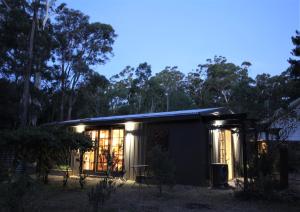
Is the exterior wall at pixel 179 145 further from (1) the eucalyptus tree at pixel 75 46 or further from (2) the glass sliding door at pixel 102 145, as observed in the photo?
(1) the eucalyptus tree at pixel 75 46

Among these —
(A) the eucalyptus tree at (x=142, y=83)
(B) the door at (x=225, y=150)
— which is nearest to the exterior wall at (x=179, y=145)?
(B) the door at (x=225, y=150)

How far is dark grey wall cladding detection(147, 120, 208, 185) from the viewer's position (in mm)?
9914

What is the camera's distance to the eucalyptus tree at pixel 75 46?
80.3ft

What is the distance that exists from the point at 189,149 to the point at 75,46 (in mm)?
18033

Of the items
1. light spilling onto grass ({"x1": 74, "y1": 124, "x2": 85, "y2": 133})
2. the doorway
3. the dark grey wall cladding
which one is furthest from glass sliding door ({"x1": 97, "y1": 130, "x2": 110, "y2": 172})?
the doorway

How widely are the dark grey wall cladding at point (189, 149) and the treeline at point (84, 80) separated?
181cm

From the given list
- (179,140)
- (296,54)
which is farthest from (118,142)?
(296,54)

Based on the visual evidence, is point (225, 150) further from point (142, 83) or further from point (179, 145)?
point (142, 83)

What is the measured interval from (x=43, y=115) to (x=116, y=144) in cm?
1401

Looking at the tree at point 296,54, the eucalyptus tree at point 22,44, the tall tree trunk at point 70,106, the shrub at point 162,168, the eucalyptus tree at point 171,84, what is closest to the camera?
the shrub at point 162,168

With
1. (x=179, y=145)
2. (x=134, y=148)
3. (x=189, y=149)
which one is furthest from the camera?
(x=134, y=148)

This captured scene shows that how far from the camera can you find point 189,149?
10.2m

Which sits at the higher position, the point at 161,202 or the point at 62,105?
the point at 62,105

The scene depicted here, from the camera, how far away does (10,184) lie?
13.5 ft
